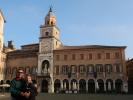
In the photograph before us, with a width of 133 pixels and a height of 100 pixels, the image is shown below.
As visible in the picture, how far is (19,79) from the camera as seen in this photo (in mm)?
6281

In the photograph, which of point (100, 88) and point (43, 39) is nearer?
point (100, 88)

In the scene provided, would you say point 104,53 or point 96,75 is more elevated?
point 104,53

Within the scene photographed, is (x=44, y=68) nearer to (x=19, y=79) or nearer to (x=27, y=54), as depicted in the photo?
(x=27, y=54)

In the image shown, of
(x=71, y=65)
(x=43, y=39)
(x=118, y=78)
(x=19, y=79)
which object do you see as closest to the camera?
(x=19, y=79)

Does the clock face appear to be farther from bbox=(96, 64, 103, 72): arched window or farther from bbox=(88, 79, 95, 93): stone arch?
bbox=(88, 79, 95, 93): stone arch

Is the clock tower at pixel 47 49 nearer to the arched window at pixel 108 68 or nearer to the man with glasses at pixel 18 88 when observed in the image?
the arched window at pixel 108 68

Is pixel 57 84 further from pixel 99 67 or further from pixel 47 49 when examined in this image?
pixel 99 67

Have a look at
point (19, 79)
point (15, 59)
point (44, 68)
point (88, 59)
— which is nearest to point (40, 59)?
point (44, 68)

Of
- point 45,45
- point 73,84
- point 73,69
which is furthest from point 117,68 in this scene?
point 45,45

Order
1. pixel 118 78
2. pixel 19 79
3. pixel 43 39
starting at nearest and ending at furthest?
pixel 19 79, pixel 118 78, pixel 43 39

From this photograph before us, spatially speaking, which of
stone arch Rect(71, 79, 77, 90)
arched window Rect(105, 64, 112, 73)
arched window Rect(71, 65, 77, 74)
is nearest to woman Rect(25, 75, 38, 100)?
stone arch Rect(71, 79, 77, 90)

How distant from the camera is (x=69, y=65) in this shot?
5484 centimetres

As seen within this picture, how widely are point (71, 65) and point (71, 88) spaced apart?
190 inches

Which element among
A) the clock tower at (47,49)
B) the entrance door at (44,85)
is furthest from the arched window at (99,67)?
the entrance door at (44,85)
